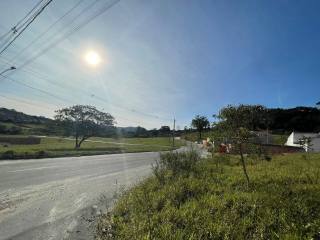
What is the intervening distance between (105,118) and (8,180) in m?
47.6

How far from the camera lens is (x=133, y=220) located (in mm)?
6562

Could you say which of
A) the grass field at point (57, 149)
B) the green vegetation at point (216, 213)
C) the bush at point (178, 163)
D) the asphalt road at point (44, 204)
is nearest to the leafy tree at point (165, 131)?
the grass field at point (57, 149)

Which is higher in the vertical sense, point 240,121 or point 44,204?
point 240,121

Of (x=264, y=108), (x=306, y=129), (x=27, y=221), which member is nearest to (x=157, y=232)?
(x=27, y=221)

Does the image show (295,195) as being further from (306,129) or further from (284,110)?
(284,110)

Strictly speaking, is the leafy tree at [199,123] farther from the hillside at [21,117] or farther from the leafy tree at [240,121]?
the leafy tree at [240,121]

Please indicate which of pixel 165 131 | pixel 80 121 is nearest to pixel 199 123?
pixel 165 131

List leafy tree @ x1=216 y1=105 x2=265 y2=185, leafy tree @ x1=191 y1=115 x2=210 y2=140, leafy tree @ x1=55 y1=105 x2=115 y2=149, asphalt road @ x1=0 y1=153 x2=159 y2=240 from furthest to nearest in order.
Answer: leafy tree @ x1=191 y1=115 x2=210 y2=140 < leafy tree @ x1=55 y1=105 x2=115 y2=149 < leafy tree @ x1=216 y1=105 x2=265 y2=185 < asphalt road @ x1=0 y1=153 x2=159 y2=240

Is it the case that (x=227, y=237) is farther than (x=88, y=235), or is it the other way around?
(x=88, y=235)

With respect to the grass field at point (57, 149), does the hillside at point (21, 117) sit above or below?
above

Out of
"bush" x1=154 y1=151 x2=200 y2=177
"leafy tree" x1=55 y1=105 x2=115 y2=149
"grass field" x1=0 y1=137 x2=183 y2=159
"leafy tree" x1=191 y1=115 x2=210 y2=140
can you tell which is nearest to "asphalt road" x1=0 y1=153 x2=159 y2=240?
"bush" x1=154 y1=151 x2=200 y2=177

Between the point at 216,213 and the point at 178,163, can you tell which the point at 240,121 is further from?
the point at 216,213

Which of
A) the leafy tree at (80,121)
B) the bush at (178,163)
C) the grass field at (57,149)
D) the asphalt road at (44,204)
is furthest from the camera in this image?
the leafy tree at (80,121)

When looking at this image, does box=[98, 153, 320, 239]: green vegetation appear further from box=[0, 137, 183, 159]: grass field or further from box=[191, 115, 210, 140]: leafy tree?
box=[191, 115, 210, 140]: leafy tree
